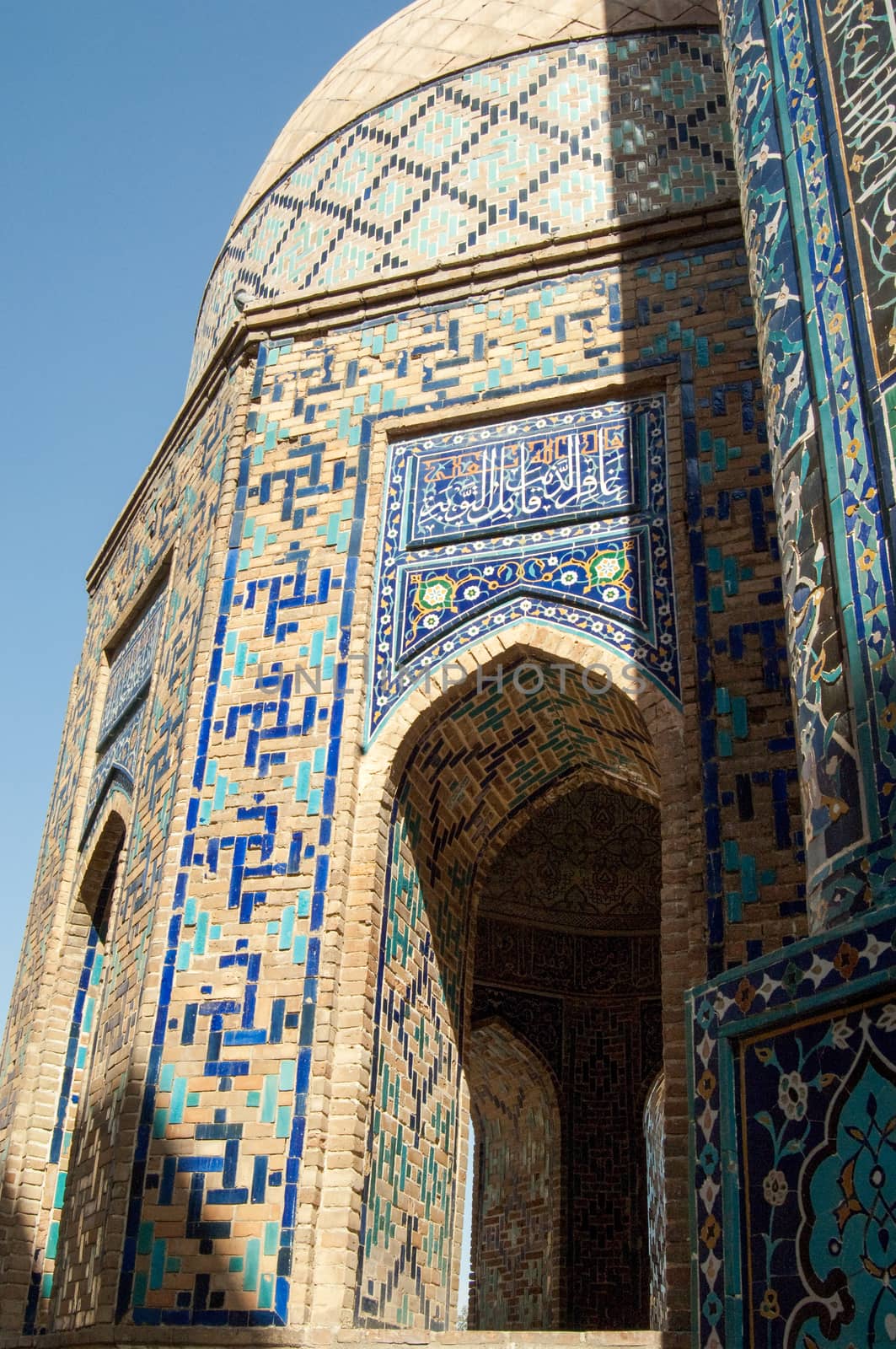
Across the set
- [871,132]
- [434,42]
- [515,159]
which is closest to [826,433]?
[871,132]

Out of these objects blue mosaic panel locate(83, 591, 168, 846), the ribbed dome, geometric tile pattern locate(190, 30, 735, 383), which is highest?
the ribbed dome

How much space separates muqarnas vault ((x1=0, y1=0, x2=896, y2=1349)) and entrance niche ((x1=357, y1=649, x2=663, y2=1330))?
0.03 metres

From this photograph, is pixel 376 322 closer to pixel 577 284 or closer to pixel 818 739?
pixel 577 284

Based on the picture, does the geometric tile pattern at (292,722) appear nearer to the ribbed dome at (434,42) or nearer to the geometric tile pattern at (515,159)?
the geometric tile pattern at (515,159)

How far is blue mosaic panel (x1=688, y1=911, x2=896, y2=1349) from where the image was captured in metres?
1.46

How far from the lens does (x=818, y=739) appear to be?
198cm

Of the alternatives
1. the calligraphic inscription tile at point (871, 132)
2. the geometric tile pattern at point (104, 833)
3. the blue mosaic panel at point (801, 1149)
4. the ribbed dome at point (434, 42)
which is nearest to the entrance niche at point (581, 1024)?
the geometric tile pattern at point (104, 833)

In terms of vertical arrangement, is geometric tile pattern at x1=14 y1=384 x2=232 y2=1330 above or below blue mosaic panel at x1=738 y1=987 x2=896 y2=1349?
above

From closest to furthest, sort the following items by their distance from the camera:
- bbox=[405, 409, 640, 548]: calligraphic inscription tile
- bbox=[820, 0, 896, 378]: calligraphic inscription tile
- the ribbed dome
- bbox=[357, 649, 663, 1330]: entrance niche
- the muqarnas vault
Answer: bbox=[820, 0, 896, 378]: calligraphic inscription tile < the muqarnas vault < bbox=[357, 649, 663, 1330]: entrance niche < bbox=[405, 409, 640, 548]: calligraphic inscription tile < the ribbed dome

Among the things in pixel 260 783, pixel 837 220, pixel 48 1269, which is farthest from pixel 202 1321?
pixel 837 220

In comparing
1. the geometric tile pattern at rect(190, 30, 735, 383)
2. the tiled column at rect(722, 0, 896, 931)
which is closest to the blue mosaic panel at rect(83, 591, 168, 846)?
the geometric tile pattern at rect(190, 30, 735, 383)

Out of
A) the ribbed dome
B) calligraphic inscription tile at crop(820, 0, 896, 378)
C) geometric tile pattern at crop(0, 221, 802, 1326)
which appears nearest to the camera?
calligraphic inscription tile at crop(820, 0, 896, 378)

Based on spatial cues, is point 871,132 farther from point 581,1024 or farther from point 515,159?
point 581,1024

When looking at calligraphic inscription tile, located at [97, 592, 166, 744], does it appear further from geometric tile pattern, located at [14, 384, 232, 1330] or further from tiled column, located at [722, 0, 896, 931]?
tiled column, located at [722, 0, 896, 931]
